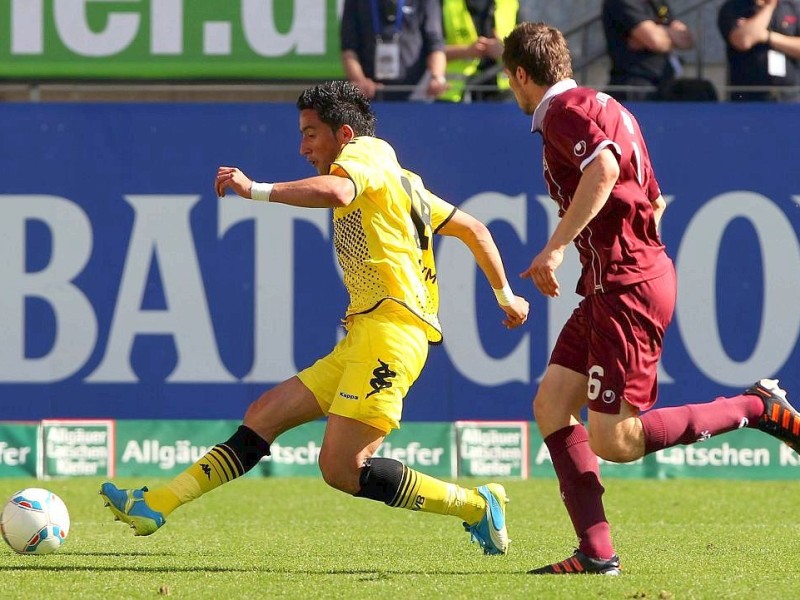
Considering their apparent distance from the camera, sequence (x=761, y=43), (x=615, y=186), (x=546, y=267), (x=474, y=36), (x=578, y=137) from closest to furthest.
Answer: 1. (x=546, y=267)
2. (x=578, y=137)
3. (x=615, y=186)
4. (x=761, y=43)
5. (x=474, y=36)

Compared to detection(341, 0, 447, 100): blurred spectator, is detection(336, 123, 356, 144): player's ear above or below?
below

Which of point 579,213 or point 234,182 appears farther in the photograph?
point 234,182

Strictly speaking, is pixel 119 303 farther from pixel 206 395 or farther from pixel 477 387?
pixel 477 387

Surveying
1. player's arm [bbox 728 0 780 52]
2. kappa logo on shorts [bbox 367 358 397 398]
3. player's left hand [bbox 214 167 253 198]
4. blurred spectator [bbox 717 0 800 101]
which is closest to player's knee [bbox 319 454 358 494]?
kappa logo on shorts [bbox 367 358 397 398]

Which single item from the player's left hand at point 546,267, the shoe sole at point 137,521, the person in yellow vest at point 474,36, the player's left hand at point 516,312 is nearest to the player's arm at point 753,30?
the person in yellow vest at point 474,36

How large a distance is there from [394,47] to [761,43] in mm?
2867

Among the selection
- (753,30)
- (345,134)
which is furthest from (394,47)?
(345,134)

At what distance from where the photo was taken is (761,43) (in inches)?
472

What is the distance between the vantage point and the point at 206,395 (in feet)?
37.9

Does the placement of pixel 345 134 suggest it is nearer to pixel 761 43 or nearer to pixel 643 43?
pixel 643 43

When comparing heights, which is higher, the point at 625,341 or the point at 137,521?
the point at 625,341

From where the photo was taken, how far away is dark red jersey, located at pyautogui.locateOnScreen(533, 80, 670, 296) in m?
6.20

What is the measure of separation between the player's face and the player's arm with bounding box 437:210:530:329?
0.66m

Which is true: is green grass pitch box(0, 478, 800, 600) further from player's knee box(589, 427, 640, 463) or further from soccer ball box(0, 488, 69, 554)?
player's knee box(589, 427, 640, 463)
